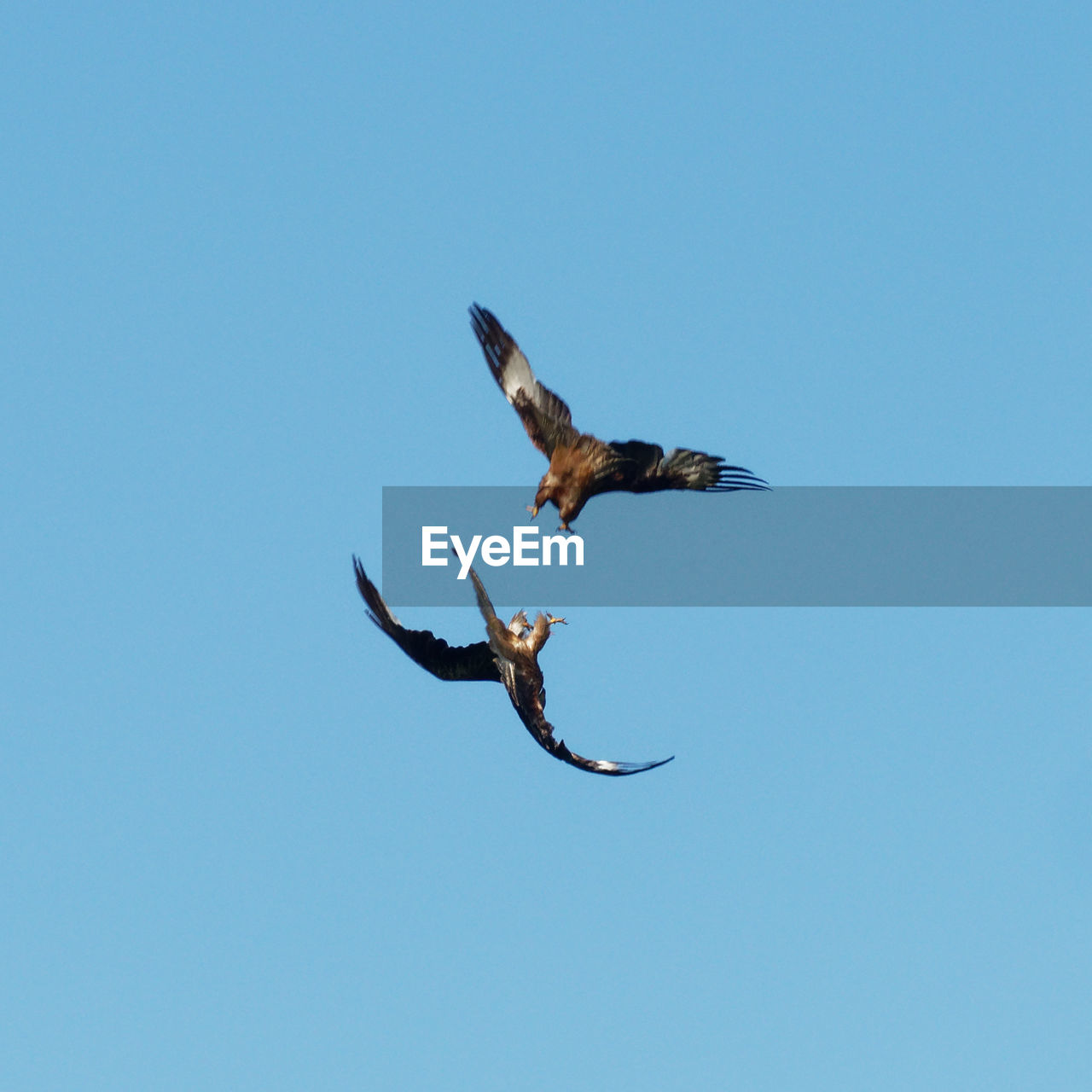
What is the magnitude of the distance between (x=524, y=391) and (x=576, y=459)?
1993 mm

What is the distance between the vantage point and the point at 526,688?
44.3 meters

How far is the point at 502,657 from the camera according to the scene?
44.5 m

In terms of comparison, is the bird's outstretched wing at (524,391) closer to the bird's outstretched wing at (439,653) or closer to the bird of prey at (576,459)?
the bird of prey at (576,459)

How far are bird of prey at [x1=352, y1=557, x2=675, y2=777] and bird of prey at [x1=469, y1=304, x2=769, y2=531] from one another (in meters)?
2.11

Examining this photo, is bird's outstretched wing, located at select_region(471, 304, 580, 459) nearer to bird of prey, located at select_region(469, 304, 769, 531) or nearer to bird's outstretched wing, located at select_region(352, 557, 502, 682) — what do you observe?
bird of prey, located at select_region(469, 304, 769, 531)

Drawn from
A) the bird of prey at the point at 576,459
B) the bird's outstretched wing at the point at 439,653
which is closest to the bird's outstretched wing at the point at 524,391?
the bird of prey at the point at 576,459

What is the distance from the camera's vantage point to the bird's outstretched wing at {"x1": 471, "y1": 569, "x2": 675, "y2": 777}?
43375mm

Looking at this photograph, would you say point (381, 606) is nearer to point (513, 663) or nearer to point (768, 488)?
point (513, 663)

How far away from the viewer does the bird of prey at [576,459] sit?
43781 millimetres

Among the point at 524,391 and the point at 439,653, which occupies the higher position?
the point at 524,391

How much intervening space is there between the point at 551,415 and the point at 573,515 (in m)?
2.16

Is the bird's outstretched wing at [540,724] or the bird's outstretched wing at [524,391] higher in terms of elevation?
the bird's outstretched wing at [524,391]

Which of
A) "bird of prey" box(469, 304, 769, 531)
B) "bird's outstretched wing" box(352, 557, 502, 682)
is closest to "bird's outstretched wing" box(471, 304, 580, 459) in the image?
"bird of prey" box(469, 304, 769, 531)

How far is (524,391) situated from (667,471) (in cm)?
317
